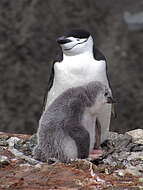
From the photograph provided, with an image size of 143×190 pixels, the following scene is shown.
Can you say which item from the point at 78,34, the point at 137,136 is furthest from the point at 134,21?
the point at 78,34

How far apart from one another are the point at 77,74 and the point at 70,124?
0.69 m

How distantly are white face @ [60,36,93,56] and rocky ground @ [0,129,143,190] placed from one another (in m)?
0.86

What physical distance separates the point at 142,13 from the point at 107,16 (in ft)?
3.80

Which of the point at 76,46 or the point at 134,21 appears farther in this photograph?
the point at 134,21

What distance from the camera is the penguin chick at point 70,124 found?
603 cm

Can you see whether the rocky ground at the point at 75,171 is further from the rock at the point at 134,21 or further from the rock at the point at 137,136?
the rock at the point at 134,21

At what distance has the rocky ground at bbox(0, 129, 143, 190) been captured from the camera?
18.2 ft

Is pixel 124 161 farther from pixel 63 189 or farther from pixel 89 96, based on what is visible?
pixel 63 189

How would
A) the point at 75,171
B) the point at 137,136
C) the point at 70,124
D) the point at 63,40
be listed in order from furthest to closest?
the point at 137,136 < the point at 63,40 < the point at 70,124 < the point at 75,171

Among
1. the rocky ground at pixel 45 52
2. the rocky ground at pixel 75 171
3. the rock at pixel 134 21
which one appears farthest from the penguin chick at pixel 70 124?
the rock at pixel 134 21

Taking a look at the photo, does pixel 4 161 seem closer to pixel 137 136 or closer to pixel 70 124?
pixel 70 124

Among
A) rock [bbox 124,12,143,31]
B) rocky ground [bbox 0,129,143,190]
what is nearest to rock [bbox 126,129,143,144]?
rocky ground [bbox 0,129,143,190]

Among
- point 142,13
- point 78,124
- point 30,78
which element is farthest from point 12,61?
point 78,124

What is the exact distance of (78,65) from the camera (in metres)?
6.64
